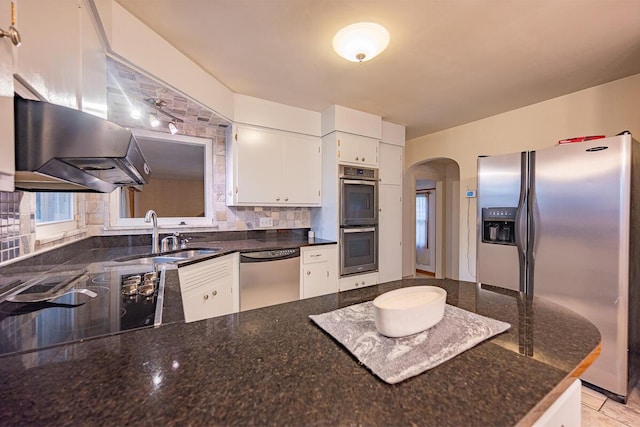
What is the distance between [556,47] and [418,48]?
95 centimetres

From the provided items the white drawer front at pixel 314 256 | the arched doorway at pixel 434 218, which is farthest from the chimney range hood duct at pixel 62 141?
the arched doorway at pixel 434 218

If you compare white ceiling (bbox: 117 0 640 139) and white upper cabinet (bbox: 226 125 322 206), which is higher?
white ceiling (bbox: 117 0 640 139)

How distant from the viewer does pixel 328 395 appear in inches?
19.6

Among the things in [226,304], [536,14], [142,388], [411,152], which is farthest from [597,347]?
[411,152]

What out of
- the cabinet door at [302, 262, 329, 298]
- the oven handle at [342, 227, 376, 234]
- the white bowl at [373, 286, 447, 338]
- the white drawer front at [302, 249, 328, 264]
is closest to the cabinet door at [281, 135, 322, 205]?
the oven handle at [342, 227, 376, 234]

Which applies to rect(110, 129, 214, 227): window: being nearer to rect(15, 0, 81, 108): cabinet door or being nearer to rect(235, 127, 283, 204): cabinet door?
rect(235, 127, 283, 204): cabinet door

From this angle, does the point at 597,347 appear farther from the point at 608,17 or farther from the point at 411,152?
the point at 411,152

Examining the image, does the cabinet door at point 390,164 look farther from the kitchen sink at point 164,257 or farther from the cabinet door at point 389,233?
the kitchen sink at point 164,257

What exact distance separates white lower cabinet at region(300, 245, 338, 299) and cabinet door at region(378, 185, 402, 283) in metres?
0.69

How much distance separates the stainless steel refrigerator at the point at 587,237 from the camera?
1.70 metres

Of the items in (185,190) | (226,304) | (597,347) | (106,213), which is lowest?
(226,304)

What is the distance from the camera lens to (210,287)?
6.79 feet

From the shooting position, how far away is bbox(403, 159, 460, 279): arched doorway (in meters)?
4.23

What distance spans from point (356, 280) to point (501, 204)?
1608 millimetres
